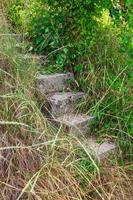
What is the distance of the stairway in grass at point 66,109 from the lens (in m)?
3.27

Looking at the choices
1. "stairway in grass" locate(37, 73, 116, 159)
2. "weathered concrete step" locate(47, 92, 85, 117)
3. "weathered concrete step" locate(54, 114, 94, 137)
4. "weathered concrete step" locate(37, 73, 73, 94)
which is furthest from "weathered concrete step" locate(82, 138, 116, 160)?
"weathered concrete step" locate(37, 73, 73, 94)

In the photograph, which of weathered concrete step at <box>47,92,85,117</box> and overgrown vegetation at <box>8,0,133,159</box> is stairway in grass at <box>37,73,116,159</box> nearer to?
weathered concrete step at <box>47,92,85,117</box>

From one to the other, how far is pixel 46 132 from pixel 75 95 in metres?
0.79

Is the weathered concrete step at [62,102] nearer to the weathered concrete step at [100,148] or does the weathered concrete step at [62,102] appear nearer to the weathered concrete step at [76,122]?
the weathered concrete step at [76,122]

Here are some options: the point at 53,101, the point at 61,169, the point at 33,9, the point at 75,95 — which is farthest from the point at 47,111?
the point at 33,9

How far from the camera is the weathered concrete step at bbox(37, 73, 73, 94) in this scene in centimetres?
352

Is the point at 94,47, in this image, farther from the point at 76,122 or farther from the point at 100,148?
the point at 100,148

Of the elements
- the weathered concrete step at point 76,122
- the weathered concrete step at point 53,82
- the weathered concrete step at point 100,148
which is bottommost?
the weathered concrete step at point 100,148

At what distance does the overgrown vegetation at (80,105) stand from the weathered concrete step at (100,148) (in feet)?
0.22

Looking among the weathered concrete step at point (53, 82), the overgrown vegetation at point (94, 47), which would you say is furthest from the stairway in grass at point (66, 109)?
the overgrown vegetation at point (94, 47)

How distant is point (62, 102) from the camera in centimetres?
347

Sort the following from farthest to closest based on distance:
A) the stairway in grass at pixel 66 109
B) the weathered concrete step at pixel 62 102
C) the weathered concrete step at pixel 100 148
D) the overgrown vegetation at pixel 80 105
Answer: the weathered concrete step at pixel 62 102 < the stairway in grass at pixel 66 109 < the weathered concrete step at pixel 100 148 < the overgrown vegetation at pixel 80 105

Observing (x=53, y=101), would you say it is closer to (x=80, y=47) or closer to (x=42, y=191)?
(x=80, y=47)

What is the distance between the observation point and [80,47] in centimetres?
376
